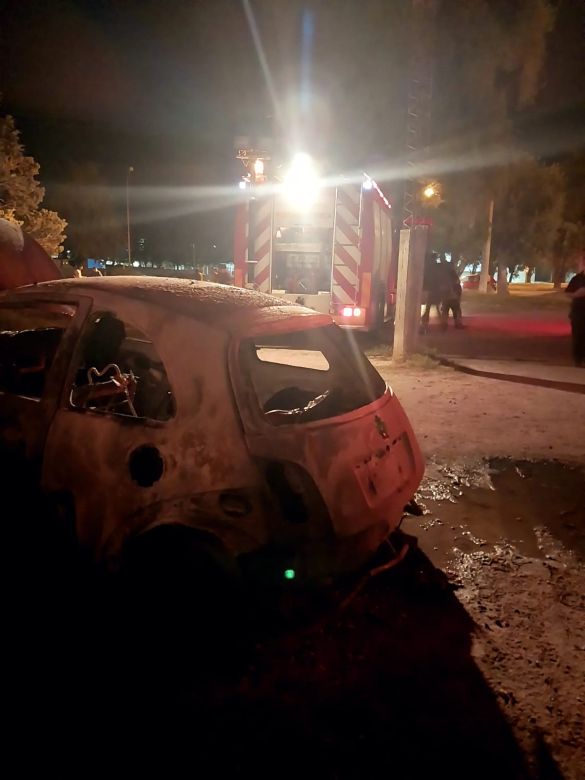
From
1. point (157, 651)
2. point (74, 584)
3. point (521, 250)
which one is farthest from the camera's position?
point (521, 250)

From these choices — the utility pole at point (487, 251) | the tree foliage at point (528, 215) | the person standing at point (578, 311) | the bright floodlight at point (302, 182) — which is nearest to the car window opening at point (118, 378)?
the person standing at point (578, 311)

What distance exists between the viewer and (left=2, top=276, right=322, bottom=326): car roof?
112 inches

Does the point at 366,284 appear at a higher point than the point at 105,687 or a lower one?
higher

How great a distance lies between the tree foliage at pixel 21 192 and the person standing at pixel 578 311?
553 inches

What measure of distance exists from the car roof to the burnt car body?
11 mm

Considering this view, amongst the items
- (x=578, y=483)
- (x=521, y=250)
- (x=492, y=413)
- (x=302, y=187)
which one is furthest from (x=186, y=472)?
(x=521, y=250)

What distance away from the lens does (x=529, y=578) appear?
355 centimetres

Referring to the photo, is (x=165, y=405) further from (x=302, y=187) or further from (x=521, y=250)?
(x=521, y=250)

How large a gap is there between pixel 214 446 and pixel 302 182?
33.4 feet

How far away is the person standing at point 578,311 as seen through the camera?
9844mm

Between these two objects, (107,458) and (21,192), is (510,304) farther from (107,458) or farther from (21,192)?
(107,458)

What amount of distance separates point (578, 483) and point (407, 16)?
791 centimetres

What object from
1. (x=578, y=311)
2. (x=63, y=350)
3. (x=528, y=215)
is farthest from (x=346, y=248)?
(x=528, y=215)

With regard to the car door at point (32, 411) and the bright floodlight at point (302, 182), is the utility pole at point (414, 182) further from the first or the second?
the car door at point (32, 411)
